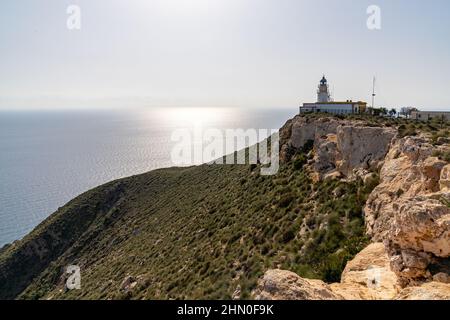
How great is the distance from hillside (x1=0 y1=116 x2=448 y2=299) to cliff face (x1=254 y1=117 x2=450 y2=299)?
3.43 ft

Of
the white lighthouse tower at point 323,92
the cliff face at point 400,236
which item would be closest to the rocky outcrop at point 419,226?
the cliff face at point 400,236

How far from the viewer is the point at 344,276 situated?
432 inches

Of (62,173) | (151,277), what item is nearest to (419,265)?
(151,277)

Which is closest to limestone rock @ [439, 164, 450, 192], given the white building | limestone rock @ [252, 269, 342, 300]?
limestone rock @ [252, 269, 342, 300]

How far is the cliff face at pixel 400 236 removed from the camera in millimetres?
8359

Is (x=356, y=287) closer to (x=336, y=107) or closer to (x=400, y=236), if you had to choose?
(x=400, y=236)

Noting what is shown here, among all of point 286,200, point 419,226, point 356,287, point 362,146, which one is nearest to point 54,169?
point 286,200

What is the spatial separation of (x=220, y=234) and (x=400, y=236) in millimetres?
16710

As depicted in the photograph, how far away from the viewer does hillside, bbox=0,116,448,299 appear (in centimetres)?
1671

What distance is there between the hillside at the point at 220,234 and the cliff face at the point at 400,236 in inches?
41.1

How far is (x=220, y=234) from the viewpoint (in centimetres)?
2491

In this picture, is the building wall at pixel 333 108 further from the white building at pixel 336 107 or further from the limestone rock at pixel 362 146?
the limestone rock at pixel 362 146

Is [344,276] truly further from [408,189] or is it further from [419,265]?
[408,189]
